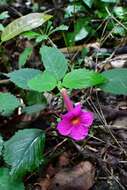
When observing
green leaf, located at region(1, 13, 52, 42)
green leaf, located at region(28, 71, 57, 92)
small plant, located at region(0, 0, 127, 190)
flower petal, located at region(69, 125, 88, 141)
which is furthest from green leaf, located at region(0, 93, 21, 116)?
green leaf, located at region(1, 13, 52, 42)

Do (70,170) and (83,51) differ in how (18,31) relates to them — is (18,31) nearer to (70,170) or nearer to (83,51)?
(83,51)

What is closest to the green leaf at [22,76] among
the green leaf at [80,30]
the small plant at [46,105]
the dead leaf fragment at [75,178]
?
the small plant at [46,105]

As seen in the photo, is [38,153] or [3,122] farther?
[3,122]

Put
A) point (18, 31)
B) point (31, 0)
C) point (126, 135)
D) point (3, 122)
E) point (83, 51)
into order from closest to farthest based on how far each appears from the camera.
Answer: point (126, 135) < point (3, 122) < point (18, 31) < point (83, 51) < point (31, 0)

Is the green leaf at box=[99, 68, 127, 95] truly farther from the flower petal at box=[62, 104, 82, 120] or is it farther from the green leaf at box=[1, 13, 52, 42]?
the green leaf at box=[1, 13, 52, 42]

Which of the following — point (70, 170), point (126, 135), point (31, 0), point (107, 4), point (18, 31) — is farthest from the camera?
point (31, 0)

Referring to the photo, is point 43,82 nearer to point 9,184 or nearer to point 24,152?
point 24,152

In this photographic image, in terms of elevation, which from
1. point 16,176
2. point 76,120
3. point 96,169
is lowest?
point 96,169

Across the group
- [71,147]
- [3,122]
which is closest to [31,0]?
[3,122]
